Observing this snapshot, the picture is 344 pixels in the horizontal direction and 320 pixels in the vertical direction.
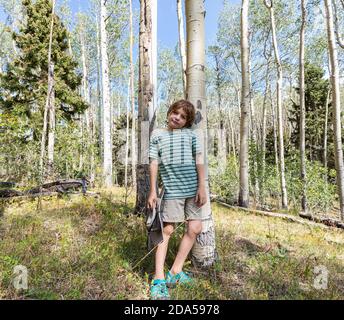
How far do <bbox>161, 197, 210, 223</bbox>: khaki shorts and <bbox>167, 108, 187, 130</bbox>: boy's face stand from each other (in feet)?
2.16

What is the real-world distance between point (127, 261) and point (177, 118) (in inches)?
59.1

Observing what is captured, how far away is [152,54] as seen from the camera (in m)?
3.39

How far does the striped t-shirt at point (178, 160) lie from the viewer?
2.16 m

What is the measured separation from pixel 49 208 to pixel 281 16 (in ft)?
51.5

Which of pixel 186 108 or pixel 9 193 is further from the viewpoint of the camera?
pixel 9 193

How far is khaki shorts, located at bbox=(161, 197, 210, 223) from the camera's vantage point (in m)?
2.14

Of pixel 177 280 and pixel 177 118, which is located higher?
pixel 177 118

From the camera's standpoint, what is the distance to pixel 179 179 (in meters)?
2.17

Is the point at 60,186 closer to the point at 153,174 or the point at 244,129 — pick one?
the point at 153,174

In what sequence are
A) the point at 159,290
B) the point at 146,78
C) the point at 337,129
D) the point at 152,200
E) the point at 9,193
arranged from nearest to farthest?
the point at 159,290 → the point at 152,200 → the point at 146,78 → the point at 9,193 → the point at 337,129

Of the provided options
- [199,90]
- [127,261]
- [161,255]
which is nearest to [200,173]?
[161,255]

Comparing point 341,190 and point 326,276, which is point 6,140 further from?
point 341,190

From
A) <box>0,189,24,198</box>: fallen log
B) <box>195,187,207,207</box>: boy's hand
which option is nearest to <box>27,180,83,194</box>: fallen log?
<box>0,189,24,198</box>: fallen log
